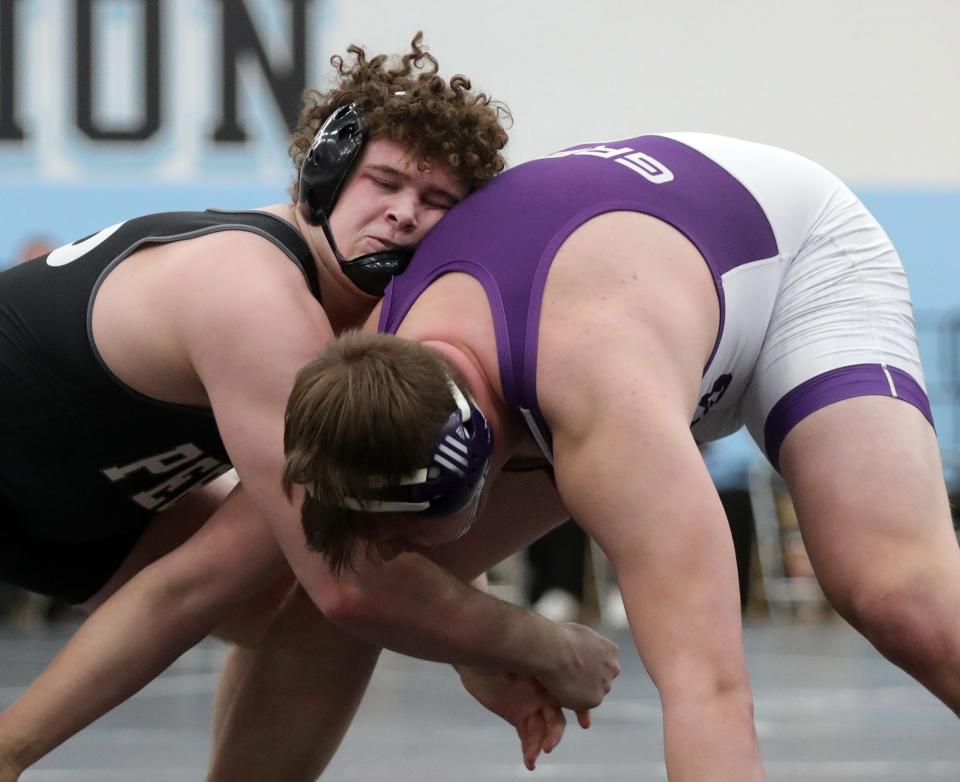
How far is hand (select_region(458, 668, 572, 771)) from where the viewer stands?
2365 mm

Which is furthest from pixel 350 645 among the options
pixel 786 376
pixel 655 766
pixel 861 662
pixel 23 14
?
pixel 23 14

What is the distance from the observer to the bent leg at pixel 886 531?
197 cm

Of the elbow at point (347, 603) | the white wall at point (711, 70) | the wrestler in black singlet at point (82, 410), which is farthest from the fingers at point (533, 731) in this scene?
the white wall at point (711, 70)

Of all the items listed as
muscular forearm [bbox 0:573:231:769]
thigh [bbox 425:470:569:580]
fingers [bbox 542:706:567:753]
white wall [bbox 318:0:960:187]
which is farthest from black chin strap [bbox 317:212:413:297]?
white wall [bbox 318:0:960:187]

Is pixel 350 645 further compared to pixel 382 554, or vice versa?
pixel 350 645

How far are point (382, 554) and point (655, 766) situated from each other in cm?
197

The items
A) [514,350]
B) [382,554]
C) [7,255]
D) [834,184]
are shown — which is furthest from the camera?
[7,255]

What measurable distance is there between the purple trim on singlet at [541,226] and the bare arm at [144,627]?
0.45 m

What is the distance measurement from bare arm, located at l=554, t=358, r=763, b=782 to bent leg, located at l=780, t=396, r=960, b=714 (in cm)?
37

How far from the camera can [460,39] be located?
929 cm

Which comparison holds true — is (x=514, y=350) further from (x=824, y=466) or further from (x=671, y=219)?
(x=824, y=466)

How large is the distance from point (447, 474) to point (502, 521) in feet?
2.00

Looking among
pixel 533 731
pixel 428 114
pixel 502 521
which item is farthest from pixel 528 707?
pixel 428 114

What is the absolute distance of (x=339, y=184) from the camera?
2.26 meters
